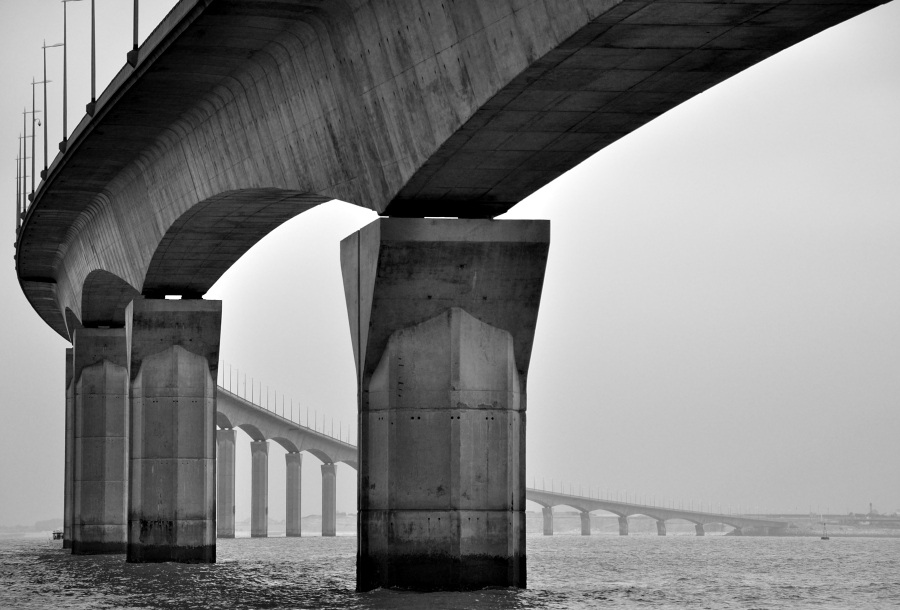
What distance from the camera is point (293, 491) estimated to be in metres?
131

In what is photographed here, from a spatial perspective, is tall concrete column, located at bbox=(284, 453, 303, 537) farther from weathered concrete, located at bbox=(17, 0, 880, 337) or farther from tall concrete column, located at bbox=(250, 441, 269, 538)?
weathered concrete, located at bbox=(17, 0, 880, 337)

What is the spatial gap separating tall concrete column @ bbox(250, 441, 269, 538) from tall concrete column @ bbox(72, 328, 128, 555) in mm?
72923

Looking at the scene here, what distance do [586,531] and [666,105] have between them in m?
143

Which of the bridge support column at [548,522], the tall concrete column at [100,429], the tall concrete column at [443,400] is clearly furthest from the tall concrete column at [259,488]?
the tall concrete column at [443,400]

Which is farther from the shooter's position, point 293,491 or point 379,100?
point 293,491

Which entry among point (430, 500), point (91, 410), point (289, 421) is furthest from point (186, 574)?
point (289, 421)

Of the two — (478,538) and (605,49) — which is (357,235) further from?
(605,49)

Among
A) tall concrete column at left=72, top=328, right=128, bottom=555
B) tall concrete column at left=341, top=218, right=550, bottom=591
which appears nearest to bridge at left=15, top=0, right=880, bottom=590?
tall concrete column at left=341, top=218, right=550, bottom=591

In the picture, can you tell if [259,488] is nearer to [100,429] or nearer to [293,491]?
[293,491]

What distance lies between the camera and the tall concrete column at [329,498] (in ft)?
434

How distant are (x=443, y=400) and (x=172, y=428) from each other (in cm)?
1741

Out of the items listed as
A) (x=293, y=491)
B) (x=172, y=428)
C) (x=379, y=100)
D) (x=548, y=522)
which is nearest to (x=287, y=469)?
(x=293, y=491)

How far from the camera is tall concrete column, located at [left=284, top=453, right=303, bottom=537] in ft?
420

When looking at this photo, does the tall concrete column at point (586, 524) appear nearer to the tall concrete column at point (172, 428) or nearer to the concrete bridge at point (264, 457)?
the concrete bridge at point (264, 457)
